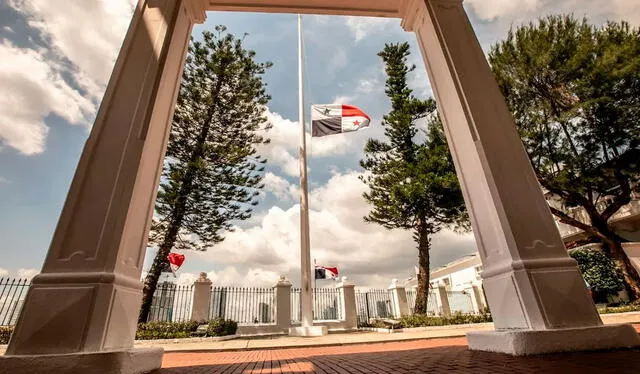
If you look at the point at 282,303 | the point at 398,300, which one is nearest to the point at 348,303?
the point at 282,303

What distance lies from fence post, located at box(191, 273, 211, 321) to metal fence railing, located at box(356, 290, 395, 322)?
6.36 metres

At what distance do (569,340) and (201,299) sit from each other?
1057 centimetres

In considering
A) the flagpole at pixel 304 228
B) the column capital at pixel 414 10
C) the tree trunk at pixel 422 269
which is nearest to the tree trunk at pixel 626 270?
the tree trunk at pixel 422 269

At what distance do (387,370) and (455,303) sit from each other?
16809 mm

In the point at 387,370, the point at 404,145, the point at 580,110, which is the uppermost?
the point at 404,145

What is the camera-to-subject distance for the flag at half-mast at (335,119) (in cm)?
955

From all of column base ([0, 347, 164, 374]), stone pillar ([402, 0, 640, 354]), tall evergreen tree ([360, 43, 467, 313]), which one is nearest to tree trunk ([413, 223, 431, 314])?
tall evergreen tree ([360, 43, 467, 313])

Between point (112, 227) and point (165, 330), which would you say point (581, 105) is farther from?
point (165, 330)

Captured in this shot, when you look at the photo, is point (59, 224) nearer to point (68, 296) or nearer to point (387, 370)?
point (68, 296)

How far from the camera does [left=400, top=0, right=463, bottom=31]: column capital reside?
11.0 ft

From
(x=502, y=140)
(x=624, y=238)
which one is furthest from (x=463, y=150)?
(x=624, y=238)

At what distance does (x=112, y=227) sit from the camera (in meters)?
2.05

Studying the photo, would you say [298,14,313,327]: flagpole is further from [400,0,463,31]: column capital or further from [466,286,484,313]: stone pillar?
[466,286,484,313]: stone pillar

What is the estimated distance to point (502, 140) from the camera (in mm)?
2639
